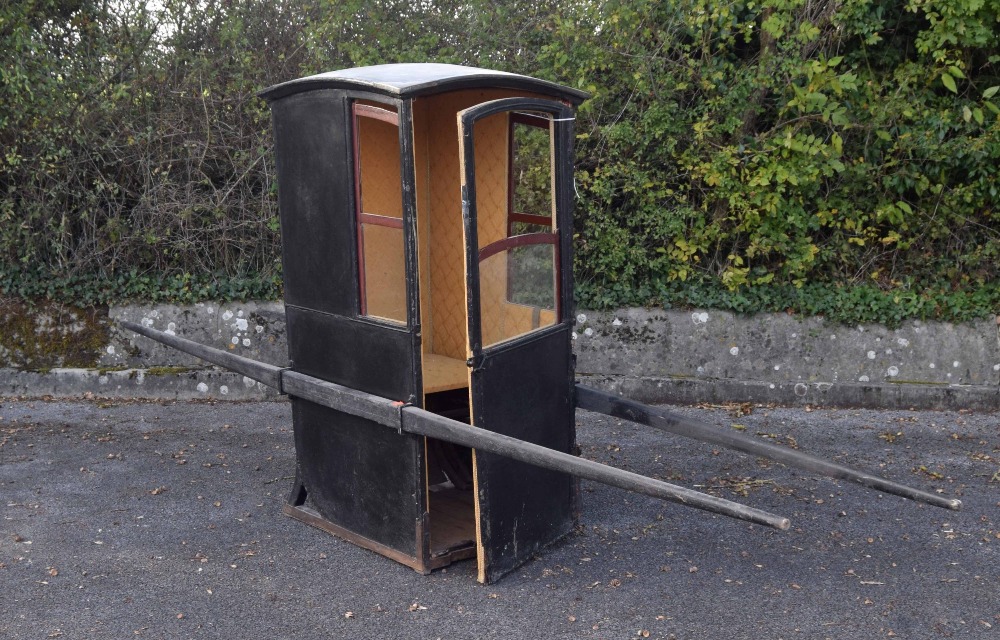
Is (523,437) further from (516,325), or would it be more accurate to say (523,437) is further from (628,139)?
(628,139)

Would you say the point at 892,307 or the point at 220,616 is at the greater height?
the point at 892,307

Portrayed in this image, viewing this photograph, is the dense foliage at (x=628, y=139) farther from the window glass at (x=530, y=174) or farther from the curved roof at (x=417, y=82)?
the curved roof at (x=417, y=82)

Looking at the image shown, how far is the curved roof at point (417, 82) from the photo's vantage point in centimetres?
416

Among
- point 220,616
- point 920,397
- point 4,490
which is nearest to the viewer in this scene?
point 220,616

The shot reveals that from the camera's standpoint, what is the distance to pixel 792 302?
7820 millimetres

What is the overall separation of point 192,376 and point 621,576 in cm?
475

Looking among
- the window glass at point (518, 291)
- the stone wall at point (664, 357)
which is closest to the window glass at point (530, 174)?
the window glass at point (518, 291)

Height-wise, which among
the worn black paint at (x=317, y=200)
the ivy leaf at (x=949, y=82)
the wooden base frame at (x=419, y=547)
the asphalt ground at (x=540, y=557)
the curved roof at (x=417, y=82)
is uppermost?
the ivy leaf at (x=949, y=82)

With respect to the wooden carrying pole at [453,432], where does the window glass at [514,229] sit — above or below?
above

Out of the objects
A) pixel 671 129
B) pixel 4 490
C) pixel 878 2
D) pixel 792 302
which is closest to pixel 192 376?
pixel 4 490

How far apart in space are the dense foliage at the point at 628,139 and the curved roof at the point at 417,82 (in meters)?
3.37

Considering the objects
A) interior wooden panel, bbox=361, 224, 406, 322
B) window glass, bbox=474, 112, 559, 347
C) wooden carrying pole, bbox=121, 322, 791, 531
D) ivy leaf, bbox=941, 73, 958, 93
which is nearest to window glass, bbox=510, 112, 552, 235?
window glass, bbox=474, 112, 559, 347

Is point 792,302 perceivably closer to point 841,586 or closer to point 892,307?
point 892,307

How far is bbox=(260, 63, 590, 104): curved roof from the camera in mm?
4160
